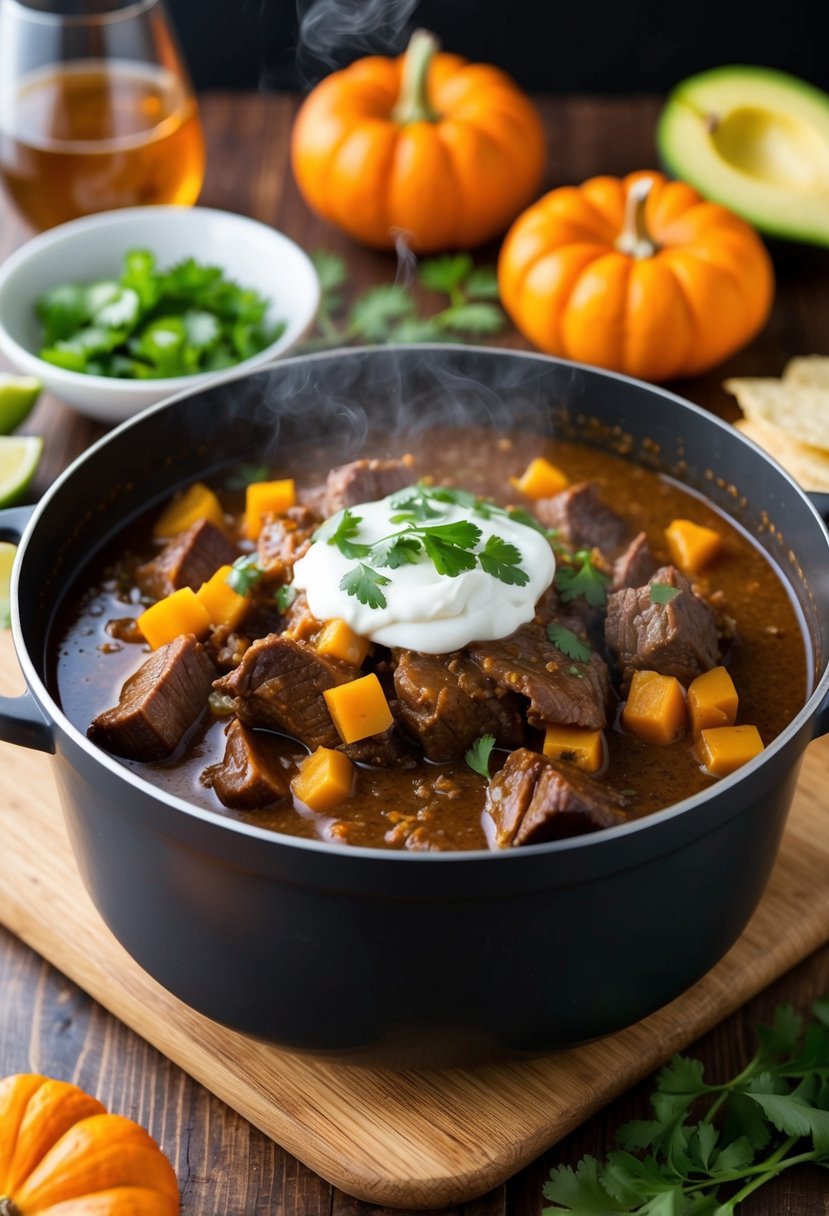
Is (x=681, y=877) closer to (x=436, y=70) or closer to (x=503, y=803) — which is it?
(x=503, y=803)

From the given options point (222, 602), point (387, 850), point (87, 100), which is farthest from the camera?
point (87, 100)

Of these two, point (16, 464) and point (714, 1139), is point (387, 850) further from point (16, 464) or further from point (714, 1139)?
point (16, 464)

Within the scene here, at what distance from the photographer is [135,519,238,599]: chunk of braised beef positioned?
3363mm

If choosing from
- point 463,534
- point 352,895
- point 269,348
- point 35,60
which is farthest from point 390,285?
point 352,895

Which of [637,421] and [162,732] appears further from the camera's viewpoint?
[637,421]

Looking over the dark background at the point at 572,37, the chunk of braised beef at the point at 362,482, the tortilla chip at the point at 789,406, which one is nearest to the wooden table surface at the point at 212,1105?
the chunk of braised beef at the point at 362,482

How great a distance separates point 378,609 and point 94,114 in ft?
9.92

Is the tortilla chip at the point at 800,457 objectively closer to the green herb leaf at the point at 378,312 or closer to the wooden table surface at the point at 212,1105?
the green herb leaf at the point at 378,312

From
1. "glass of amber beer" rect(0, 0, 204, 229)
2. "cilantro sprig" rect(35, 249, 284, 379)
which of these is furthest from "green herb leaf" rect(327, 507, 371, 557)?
"glass of amber beer" rect(0, 0, 204, 229)

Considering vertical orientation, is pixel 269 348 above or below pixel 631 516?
below

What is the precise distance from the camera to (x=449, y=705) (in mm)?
2832

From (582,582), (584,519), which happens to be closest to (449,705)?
(582,582)

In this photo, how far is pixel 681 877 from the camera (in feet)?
8.21

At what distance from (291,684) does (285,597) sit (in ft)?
1.12
